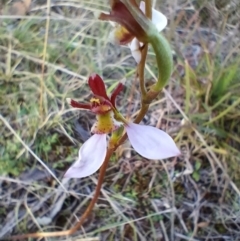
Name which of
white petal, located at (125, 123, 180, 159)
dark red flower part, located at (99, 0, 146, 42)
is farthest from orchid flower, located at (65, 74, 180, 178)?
dark red flower part, located at (99, 0, 146, 42)

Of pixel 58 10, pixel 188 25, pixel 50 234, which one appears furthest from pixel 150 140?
pixel 58 10

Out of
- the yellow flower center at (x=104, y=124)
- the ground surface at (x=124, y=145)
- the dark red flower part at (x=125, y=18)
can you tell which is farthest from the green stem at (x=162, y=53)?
the ground surface at (x=124, y=145)

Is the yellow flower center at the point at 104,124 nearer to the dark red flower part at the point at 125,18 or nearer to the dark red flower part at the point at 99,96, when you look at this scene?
the dark red flower part at the point at 99,96

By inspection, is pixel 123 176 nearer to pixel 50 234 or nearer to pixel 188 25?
pixel 50 234

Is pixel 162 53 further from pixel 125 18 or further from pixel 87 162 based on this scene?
pixel 87 162

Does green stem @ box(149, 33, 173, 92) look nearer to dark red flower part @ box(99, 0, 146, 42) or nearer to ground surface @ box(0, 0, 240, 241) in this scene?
dark red flower part @ box(99, 0, 146, 42)

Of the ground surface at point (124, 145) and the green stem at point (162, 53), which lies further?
the ground surface at point (124, 145)
